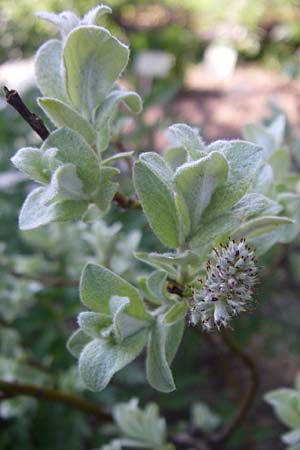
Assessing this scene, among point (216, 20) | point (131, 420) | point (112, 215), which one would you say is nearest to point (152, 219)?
point (131, 420)

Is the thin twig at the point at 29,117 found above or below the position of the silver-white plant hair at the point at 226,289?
above

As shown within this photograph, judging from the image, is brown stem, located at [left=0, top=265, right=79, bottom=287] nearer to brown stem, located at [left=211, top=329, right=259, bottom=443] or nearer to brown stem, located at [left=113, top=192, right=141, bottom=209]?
brown stem, located at [left=211, top=329, right=259, bottom=443]

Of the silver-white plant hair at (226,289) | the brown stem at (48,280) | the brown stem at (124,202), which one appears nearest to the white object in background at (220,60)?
the brown stem at (48,280)


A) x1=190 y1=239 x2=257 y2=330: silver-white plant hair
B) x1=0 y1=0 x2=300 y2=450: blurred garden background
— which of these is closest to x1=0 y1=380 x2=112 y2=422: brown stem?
x1=0 y1=0 x2=300 y2=450: blurred garden background

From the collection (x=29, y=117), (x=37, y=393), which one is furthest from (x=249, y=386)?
(x=29, y=117)

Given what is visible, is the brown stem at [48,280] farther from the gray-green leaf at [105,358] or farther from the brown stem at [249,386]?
the gray-green leaf at [105,358]

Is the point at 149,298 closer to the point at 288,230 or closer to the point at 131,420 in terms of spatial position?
the point at 288,230

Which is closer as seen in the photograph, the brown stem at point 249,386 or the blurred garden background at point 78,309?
the brown stem at point 249,386

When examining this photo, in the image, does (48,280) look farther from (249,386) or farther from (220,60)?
(220,60)
